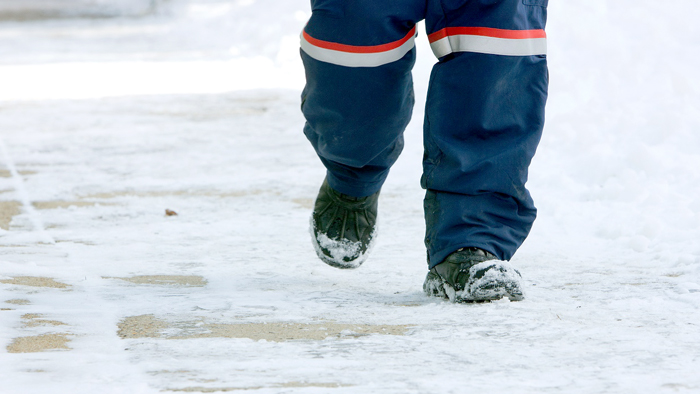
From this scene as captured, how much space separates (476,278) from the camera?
1.72 meters

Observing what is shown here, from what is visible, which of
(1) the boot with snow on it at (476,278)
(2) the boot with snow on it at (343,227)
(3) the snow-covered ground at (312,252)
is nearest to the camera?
(3) the snow-covered ground at (312,252)

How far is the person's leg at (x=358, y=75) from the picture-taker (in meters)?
1.75

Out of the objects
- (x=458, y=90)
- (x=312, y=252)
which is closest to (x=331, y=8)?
(x=458, y=90)

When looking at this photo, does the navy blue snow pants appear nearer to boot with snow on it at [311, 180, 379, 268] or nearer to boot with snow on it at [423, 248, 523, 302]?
boot with snow on it at [423, 248, 523, 302]

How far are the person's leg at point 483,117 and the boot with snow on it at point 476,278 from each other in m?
0.02

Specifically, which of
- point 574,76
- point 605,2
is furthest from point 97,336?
point 605,2

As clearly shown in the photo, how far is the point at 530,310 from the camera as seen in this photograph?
1682 millimetres

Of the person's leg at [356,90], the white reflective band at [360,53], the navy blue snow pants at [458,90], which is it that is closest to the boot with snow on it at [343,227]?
the person's leg at [356,90]

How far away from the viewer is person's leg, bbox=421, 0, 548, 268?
1749 millimetres

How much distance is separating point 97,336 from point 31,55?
7.04 metres

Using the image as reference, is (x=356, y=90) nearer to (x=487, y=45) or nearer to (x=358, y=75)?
(x=358, y=75)

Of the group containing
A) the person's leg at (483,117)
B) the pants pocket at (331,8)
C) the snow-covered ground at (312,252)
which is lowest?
the snow-covered ground at (312,252)

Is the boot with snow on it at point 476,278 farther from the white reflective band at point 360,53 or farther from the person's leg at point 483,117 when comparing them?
the white reflective band at point 360,53

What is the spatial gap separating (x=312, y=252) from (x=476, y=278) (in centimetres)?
72
